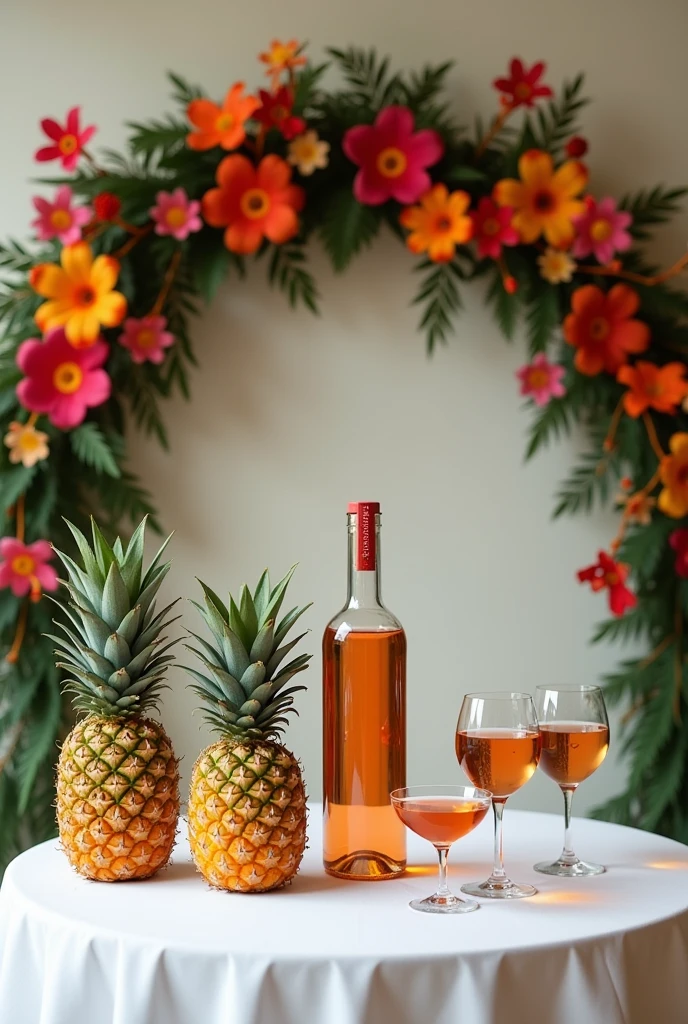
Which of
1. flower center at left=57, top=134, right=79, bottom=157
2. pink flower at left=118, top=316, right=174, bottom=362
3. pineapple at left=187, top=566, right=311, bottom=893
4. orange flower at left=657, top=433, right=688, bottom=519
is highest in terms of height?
flower center at left=57, top=134, right=79, bottom=157

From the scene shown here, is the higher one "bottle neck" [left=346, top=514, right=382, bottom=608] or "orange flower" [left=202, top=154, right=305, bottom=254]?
"orange flower" [left=202, top=154, right=305, bottom=254]

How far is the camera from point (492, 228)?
2502 mm

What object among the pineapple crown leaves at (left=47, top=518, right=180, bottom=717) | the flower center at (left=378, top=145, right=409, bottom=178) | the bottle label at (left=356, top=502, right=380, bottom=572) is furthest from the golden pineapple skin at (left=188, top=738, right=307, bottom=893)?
the flower center at (left=378, top=145, right=409, bottom=178)

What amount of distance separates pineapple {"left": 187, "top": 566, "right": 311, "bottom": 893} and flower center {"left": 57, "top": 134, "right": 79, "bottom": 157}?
140cm

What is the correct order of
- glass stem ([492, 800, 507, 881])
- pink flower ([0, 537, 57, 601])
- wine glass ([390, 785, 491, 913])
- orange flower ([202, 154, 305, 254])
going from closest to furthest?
wine glass ([390, 785, 491, 913]) < glass stem ([492, 800, 507, 881]) < pink flower ([0, 537, 57, 601]) < orange flower ([202, 154, 305, 254])

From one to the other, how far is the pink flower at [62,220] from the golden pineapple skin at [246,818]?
1467 millimetres

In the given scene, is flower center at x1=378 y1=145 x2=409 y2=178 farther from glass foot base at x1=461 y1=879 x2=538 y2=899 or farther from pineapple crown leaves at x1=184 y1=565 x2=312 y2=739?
glass foot base at x1=461 y1=879 x2=538 y2=899

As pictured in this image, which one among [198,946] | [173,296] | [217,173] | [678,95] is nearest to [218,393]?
[173,296]

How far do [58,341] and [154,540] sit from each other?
494mm

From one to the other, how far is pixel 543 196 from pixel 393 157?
1.17ft

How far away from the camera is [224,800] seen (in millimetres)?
1217

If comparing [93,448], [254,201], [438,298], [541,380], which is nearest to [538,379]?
[541,380]

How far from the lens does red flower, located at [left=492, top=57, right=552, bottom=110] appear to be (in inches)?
96.8

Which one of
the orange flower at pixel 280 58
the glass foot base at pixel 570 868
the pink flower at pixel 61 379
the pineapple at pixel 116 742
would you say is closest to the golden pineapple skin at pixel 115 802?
the pineapple at pixel 116 742
